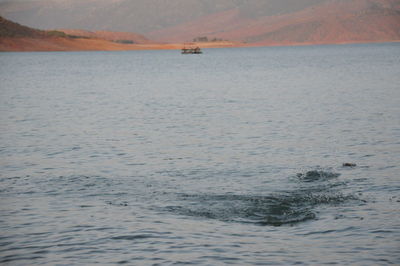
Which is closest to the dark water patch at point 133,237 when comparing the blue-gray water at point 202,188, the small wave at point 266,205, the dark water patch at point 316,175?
the blue-gray water at point 202,188

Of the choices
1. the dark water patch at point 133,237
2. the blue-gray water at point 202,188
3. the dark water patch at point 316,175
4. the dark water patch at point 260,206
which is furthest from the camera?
the dark water patch at point 316,175

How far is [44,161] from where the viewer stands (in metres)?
26.3

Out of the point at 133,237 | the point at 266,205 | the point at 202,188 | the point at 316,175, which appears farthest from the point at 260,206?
the point at 316,175

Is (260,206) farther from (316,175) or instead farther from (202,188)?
(316,175)

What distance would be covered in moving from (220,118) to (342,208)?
23.1m

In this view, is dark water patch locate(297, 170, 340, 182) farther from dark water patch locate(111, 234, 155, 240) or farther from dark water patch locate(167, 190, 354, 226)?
dark water patch locate(111, 234, 155, 240)

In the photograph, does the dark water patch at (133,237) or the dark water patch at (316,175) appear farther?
the dark water patch at (316,175)

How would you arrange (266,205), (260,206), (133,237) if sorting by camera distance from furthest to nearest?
(266,205) < (260,206) < (133,237)

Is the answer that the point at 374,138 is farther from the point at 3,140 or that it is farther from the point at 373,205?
the point at 3,140

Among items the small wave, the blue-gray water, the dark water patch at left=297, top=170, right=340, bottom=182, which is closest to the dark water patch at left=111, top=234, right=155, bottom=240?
the blue-gray water

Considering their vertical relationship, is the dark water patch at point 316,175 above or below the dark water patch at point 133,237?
above

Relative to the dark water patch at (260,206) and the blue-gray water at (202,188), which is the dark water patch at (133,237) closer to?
the blue-gray water at (202,188)

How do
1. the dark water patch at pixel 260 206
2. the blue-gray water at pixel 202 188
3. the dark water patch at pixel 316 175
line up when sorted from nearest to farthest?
1. the blue-gray water at pixel 202 188
2. the dark water patch at pixel 260 206
3. the dark water patch at pixel 316 175

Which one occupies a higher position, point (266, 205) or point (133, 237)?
point (266, 205)
